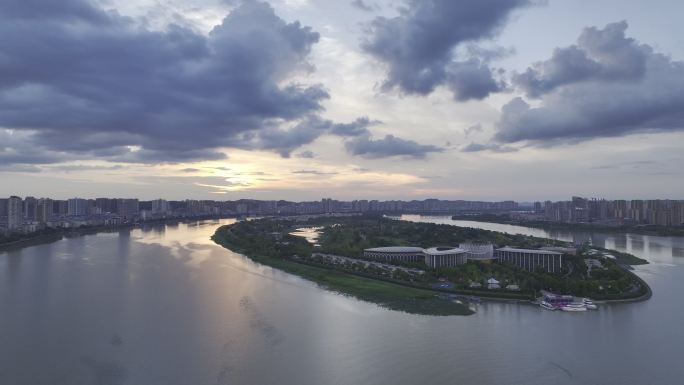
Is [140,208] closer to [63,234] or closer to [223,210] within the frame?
[223,210]

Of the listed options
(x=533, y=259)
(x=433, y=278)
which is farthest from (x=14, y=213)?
(x=533, y=259)

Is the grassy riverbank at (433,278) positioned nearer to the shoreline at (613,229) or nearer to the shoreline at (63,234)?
the shoreline at (63,234)

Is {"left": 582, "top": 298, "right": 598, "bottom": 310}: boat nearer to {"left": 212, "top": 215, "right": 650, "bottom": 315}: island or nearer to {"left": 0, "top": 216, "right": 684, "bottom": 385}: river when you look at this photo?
{"left": 0, "top": 216, "right": 684, "bottom": 385}: river

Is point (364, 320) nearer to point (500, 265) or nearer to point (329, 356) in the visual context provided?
point (329, 356)

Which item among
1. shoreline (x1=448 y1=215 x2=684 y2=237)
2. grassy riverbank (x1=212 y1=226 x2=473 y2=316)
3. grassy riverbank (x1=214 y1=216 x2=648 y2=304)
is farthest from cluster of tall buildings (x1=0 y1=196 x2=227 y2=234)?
shoreline (x1=448 y1=215 x2=684 y2=237)

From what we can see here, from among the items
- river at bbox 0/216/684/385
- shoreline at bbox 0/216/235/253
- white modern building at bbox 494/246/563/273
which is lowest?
river at bbox 0/216/684/385

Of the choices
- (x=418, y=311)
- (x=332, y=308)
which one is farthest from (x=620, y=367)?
(x=332, y=308)

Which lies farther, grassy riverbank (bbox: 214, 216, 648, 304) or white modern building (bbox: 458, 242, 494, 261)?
white modern building (bbox: 458, 242, 494, 261)
